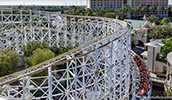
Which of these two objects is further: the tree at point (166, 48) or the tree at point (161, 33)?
the tree at point (161, 33)

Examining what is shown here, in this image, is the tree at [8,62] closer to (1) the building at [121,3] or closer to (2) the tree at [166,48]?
(2) the tree at [166,48]

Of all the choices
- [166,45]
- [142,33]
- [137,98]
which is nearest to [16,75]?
[137,98]

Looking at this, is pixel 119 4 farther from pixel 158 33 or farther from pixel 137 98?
pixel 137 98

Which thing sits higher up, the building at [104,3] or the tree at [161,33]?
the building at [104,3]

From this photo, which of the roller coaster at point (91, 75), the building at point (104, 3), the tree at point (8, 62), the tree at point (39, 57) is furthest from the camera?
the building at point (104, 3)

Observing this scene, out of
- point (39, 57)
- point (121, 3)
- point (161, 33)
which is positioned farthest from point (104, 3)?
point (39, 57)

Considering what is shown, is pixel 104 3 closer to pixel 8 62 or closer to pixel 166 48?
pixel 166 48

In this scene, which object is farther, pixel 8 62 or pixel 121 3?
pixel 121 3

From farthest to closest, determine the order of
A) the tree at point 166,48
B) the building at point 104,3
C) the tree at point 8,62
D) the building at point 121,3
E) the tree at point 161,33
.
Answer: the building at point 104,3, the building at point 121,3, the tree at point 161,33, the tree at point 166,48, the tree at point 8,62

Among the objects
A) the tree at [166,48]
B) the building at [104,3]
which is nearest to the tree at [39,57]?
the tree at [166,48]

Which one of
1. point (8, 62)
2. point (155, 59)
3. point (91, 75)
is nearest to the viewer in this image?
point (91, 75)

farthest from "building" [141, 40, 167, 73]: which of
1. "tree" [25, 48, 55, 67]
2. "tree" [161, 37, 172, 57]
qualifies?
"tree" [25, 48, 55, 67]
